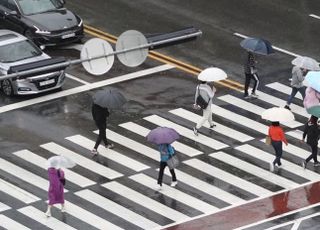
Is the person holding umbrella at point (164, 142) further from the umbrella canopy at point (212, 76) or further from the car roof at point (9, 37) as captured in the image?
the car roof at point (9, 37)

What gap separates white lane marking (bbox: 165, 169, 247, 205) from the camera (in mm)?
27891

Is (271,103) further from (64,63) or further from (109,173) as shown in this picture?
(64,63)

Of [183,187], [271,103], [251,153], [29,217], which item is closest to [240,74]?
[271,103]

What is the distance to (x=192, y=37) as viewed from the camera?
77.6ft

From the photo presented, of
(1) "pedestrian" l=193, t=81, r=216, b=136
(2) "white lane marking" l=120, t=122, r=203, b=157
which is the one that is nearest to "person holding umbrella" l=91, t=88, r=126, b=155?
(2) "white lane marking" l=120, t=122, r=203, b=157

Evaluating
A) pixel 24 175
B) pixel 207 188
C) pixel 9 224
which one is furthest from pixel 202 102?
pixel 9 224

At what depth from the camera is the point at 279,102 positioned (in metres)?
33.8

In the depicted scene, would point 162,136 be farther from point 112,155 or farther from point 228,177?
point 112,155

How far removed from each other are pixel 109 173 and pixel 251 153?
3884 mm

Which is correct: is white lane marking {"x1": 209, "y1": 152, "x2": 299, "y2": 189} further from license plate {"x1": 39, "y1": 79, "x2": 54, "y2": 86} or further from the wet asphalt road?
license plate {"x1": 39, "y1": 79, "x2": 54, "y2": 86}

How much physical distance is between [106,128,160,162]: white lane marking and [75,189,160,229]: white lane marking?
102 inches

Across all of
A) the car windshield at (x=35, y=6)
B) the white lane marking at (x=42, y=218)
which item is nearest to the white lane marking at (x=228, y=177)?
the white lane marking at (x=42, y=218)

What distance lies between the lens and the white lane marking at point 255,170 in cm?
2880

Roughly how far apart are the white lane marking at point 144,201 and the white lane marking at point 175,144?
2.59 metres
